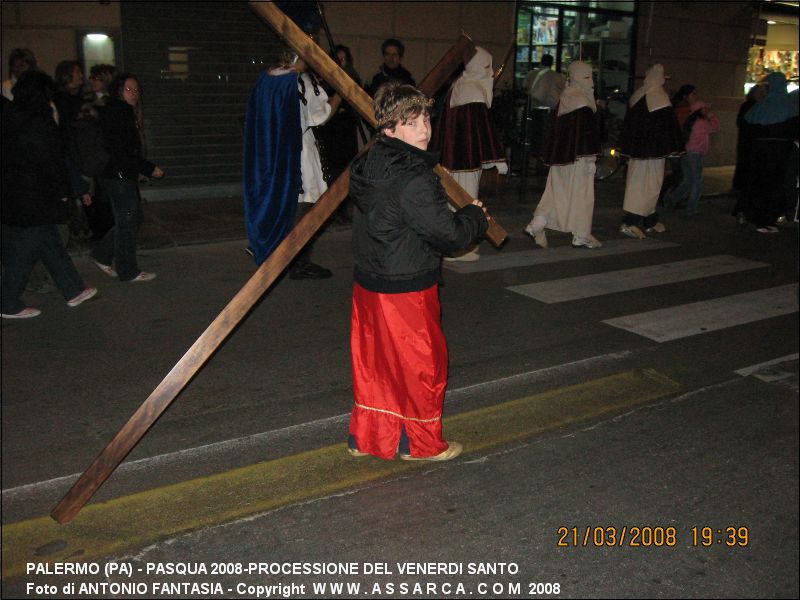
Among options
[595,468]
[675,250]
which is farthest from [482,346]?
[675,250]

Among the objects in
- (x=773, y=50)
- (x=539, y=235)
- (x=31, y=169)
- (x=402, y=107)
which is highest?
(x=773, y=50)

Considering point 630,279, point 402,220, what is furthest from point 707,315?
point 402,220

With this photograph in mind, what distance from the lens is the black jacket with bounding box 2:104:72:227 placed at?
18.9 feet

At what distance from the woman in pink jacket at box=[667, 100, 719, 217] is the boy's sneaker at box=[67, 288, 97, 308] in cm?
845

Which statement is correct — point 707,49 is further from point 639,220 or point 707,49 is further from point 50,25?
point 50,25

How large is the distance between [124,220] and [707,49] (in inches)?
584

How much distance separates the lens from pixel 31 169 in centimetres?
586

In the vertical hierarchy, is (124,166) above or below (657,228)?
above

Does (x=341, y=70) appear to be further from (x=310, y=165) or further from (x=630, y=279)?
(x=630, y=279)

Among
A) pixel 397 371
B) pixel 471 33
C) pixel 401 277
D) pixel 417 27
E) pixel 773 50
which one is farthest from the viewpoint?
pixel 773 50

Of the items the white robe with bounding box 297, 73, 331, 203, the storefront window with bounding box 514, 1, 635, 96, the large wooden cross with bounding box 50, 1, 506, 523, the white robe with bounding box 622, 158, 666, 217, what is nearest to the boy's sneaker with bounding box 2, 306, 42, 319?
the white robe with bounding box 297, 73, 331, 203

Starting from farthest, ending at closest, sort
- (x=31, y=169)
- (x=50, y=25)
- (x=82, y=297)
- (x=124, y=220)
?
(x=50, y=25) < (x=124, y=220) < (x=82, y=297) < (x=31, y=169)

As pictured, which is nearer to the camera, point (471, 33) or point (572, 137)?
point (572, 137)

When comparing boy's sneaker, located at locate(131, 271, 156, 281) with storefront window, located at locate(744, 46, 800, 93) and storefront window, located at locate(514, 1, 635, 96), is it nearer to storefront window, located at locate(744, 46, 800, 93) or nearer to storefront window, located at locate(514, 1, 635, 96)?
storefront window, located at locate(514, 1, 635, 96)
